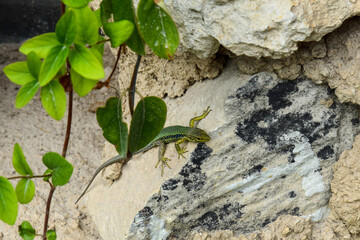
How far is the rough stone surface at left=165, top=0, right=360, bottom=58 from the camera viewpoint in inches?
83.0

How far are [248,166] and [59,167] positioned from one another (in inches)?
47.1

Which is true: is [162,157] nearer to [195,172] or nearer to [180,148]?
[180,148]

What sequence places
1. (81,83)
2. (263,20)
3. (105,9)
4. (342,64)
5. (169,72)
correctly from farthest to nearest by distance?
1. (169,72)
2. (342,64)
3. (263,20)
4. (105,9)
5. (81,83)

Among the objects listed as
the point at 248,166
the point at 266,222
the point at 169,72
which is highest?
the point at 169,72

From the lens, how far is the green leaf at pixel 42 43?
1551 mm

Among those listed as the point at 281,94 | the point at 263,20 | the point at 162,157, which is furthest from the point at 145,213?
the point at 263,20

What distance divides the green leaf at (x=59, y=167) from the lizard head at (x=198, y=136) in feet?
3.19

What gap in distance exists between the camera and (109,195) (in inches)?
121

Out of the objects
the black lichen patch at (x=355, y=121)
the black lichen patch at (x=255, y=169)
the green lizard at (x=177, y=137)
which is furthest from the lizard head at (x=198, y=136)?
the black lichen patch at (x=355, y=121)

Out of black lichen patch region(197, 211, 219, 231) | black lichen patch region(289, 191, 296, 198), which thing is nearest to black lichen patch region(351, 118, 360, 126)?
black lichen patch region(289, 191, 296, 198)

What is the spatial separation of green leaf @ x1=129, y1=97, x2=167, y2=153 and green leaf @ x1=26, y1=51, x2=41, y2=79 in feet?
1.23

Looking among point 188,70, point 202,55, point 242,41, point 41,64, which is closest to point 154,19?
point 41,64

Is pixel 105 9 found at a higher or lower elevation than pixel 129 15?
higher

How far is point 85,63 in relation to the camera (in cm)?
153
